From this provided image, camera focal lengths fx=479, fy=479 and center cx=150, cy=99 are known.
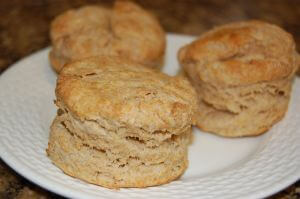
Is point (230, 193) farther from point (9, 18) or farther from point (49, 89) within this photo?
point (9, 18)

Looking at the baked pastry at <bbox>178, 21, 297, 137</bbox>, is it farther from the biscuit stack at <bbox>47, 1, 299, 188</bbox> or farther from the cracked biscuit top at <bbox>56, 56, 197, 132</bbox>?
the cracked biscuit top at <bbox>56, 56, 197, 132</bbox>

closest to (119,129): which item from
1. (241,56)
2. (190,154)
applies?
(190,154)

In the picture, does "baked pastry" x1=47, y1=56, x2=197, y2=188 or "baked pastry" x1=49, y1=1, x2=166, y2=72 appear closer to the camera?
"baked pastry" x1=47, y1=56, x2=197, y2=188

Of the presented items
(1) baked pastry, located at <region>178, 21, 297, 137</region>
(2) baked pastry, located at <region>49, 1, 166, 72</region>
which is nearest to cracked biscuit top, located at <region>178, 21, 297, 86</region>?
(1) baked pastry, located at <region>178, 21, 297, 137</region>

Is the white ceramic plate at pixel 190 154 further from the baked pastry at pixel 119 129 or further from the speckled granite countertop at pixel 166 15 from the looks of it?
the speckled granite countertop at pixel 166 15

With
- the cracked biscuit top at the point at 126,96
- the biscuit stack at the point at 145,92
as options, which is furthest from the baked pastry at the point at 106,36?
the cracked biscuit top at the point at 126,96

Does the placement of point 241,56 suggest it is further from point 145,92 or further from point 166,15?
point 166,15
